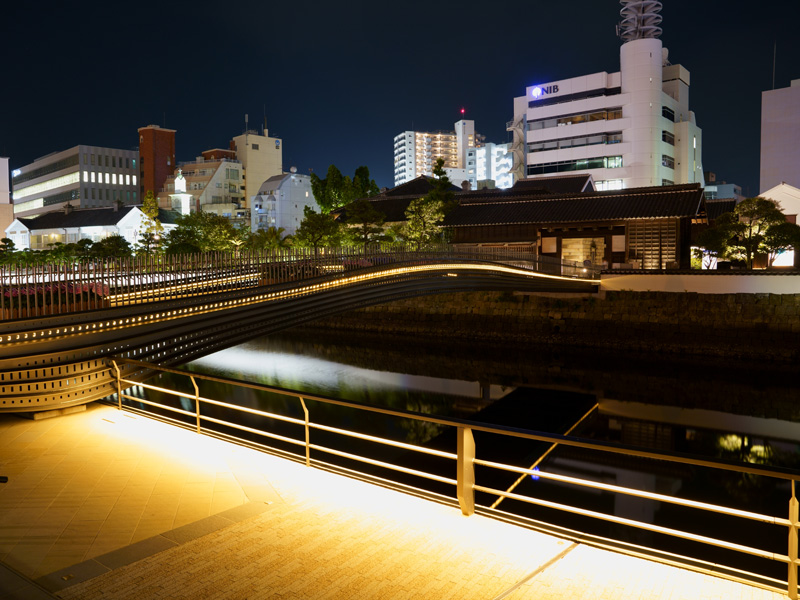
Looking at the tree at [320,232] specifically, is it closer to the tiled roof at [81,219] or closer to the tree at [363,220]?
the tree at [363,220]

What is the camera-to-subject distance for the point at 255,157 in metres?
70.5

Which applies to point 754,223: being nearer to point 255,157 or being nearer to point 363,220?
point 363,220

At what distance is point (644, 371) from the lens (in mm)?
22156

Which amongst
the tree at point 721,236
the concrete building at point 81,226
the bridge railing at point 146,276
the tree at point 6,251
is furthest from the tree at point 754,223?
the concrete building at point 81,226

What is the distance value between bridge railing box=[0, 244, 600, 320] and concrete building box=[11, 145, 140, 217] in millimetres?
59027

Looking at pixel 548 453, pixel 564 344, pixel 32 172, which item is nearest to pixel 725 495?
pixel 548 453

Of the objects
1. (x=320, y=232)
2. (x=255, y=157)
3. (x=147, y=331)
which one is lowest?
(x=147, y=331)

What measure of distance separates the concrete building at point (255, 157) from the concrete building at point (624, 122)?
1200 inches

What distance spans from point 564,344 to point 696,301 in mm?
5826

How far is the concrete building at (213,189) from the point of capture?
65981 mm

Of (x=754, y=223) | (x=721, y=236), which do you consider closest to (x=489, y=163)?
(x=721, y=236)

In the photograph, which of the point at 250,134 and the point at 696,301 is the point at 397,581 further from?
the point at 250,134

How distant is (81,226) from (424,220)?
33.0 m

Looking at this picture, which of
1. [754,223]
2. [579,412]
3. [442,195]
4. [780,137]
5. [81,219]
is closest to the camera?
[579,412]
